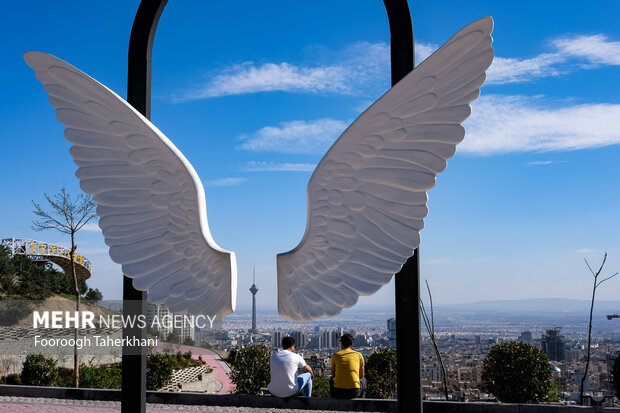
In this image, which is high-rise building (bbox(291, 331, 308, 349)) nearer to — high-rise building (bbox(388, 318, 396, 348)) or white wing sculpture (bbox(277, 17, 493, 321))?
high-rise building (bbox(388, 318, 396, 348))

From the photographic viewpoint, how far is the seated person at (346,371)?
17.6 feet

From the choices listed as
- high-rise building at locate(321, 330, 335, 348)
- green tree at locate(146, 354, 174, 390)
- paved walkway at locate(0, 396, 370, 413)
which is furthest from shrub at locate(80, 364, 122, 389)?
high-rise building at locate(321, 330, 335, 348)

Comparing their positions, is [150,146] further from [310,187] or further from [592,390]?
[592,390]

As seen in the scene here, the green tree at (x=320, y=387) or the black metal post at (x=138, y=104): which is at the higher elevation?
the black metal post at (x=138, y=104)

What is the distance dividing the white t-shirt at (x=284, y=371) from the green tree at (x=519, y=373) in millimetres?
2468

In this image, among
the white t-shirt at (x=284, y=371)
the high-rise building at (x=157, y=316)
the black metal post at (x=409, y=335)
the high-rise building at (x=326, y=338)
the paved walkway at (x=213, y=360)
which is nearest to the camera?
the black metal post at (x=409, y=335)

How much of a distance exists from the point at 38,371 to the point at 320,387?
452 centimetres

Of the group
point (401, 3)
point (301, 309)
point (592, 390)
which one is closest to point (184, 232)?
point (301, 309)

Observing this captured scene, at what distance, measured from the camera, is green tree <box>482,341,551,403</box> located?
6.44 meters

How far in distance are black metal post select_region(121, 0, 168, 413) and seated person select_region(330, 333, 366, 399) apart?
220 centimetres

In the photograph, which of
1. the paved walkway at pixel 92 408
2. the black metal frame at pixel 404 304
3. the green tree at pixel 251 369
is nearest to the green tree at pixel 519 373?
the paved walkway at pixel 92 408

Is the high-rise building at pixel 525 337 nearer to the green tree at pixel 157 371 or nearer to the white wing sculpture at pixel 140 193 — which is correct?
the green tree at pixel 157 371

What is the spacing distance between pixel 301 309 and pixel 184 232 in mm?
721

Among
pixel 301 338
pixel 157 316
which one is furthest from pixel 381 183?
pixel 301 338
